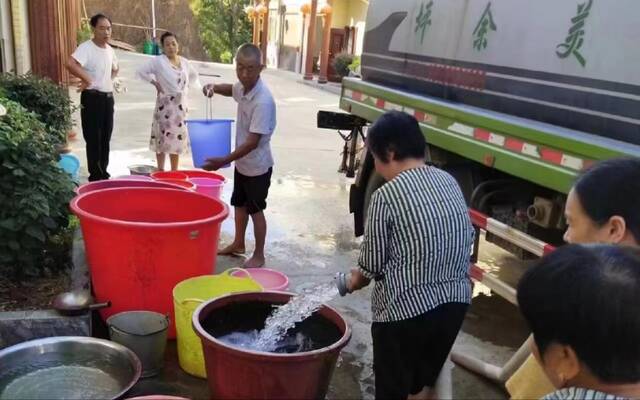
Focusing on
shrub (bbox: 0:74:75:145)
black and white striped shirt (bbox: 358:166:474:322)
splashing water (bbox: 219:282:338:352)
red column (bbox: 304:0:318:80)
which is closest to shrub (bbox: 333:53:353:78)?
red column (bbox: 304:0:318:80)

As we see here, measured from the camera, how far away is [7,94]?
5.34 meters

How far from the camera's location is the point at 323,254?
4965mm

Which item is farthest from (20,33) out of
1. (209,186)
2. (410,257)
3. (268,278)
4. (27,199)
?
(410,257)

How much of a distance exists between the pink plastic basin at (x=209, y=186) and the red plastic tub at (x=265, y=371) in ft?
8.14

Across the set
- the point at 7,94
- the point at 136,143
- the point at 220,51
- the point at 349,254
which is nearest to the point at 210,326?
the point at 349,254

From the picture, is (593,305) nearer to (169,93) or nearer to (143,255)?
(143,255)

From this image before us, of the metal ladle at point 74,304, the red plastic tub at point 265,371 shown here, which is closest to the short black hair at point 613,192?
the red plastic tub at point 265,371

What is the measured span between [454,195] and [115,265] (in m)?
1.80

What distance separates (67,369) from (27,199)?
1.02m

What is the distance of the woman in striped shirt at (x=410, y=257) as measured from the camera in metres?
2.15

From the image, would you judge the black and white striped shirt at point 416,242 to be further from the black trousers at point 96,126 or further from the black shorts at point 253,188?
the black trousers at point 96,126

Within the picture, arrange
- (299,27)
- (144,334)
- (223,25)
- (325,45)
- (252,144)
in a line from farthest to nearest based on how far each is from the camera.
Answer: (223,25)
(299,27)
(325,45)
(252,144)
(144,334)

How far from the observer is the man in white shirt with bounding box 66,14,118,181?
5406 mm

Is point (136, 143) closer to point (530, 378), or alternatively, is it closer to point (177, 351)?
point (177, 351)
